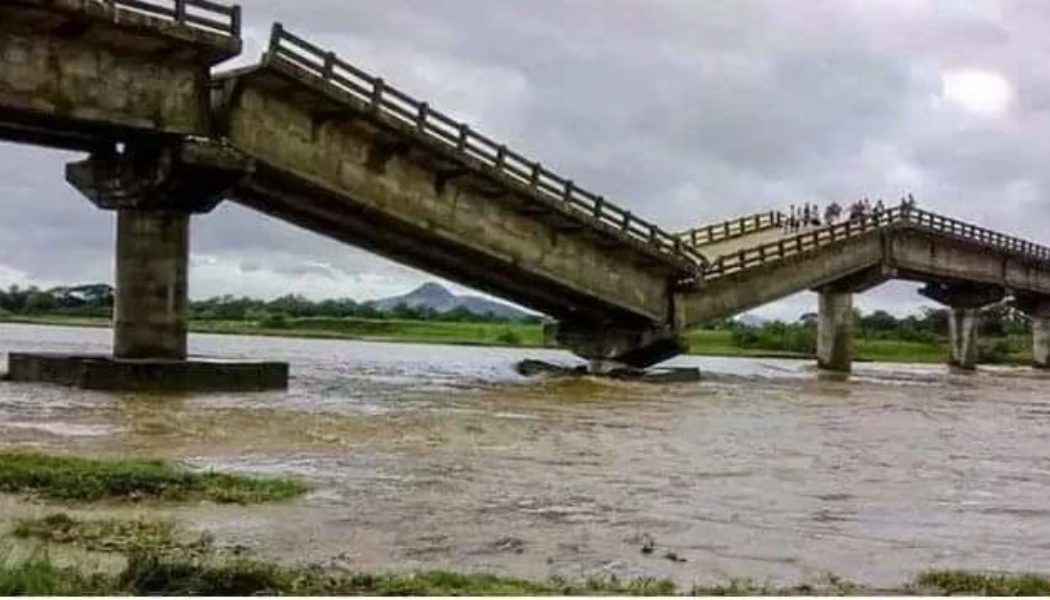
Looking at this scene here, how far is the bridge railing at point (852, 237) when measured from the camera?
47.7 m

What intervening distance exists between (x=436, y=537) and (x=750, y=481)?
626 centimetres

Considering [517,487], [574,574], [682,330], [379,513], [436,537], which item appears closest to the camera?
[574,574]

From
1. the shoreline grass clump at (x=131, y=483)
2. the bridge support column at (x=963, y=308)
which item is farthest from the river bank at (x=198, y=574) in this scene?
the bridge support column at (x=963, y=308)

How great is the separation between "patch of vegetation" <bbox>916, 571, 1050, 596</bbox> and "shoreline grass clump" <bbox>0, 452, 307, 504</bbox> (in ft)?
19.8

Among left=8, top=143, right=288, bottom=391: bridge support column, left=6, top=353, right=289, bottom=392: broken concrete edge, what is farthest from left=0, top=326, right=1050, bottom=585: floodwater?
left=8, top=143, right=288, bottom=391: bridge support column

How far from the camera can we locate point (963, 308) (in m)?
71.6

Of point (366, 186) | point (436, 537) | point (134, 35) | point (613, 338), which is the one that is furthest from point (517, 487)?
point (613, 338)

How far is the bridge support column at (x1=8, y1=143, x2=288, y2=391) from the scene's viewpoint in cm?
3106

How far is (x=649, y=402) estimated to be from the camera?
33.5 metres

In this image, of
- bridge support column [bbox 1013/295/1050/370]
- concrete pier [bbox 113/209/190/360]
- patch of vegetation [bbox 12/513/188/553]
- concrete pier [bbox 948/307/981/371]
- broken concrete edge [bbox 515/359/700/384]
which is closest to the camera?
patch of vegetation [bbox 12/513/188/553]

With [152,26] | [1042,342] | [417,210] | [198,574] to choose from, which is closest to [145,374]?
[152,26]

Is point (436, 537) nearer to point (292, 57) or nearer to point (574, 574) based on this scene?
point (574, 574)

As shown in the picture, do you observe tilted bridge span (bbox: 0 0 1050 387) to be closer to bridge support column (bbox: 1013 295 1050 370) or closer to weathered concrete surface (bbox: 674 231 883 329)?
weathered concrete surface (bbox: 674 231 883 329)

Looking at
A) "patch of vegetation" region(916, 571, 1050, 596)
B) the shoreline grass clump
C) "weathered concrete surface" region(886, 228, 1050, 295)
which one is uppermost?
"weathered concrete surface" region(886, 228, 1050, 295)
